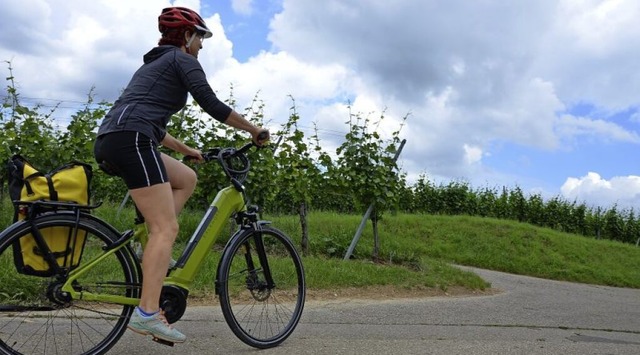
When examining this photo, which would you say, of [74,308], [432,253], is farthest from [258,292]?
[432,253]

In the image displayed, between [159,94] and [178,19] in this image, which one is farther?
[178,19]

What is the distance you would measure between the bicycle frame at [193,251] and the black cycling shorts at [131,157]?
0.39m

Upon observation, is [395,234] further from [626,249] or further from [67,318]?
[67,318]

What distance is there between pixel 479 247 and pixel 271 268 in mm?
12626

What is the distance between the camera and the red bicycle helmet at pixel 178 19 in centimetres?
350

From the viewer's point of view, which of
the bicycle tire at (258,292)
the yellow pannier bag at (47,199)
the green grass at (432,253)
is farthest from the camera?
the green grass at (432,253)

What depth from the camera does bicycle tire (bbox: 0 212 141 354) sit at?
329 centimetres

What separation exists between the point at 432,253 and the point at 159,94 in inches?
478

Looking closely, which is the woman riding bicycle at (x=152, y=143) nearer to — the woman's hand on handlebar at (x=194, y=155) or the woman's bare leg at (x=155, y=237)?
the woman's bare leg at (x=155, y=237)

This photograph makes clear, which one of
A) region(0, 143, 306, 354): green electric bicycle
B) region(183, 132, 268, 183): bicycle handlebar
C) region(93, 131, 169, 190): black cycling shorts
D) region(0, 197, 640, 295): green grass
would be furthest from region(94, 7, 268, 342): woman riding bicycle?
region(0, 197, 640, 295): green grass

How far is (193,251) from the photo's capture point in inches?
149

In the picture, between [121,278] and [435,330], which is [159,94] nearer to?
[121,278]

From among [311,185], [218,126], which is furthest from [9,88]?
[311,185]

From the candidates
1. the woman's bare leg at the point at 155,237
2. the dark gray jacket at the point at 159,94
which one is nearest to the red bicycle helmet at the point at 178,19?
A: the dark gray jacket at the point at 159,94
